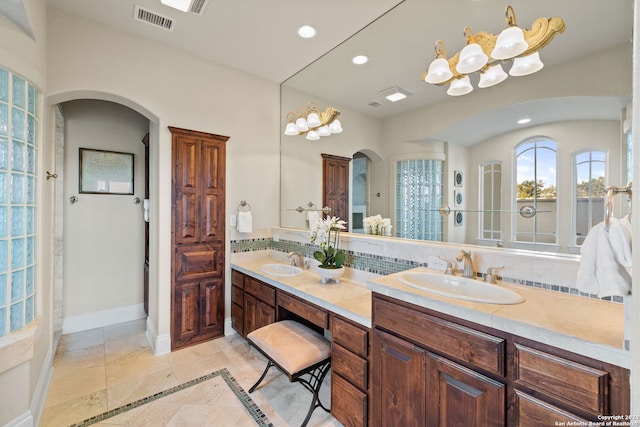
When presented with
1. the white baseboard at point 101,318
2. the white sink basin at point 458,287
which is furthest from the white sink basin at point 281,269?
the white baseboard at point 101,318

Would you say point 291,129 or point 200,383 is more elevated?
point 291,129

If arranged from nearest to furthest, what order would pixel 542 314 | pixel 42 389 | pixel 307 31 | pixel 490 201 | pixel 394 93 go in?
pixel 542 314
pixel 490 201
pixel 42 389
pixel 394 93
pixel 307 31

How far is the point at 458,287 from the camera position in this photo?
1612 mm

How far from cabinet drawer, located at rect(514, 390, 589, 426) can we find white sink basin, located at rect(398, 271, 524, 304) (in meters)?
0.36

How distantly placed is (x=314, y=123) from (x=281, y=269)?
5.10 ft

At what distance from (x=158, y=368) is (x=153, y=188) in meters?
1.67

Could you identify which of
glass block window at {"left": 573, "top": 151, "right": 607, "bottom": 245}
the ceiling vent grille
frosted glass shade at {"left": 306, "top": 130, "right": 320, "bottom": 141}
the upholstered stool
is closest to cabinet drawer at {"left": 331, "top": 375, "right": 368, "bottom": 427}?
the upholstered stool

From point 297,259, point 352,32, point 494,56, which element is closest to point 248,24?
point 352,32

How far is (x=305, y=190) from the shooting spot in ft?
10.6

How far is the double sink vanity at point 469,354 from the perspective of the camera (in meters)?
0.91

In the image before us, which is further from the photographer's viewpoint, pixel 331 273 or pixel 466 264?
pixel 331 273

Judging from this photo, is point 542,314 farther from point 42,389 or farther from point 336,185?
point 42,389

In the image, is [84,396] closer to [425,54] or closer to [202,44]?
[202,44]

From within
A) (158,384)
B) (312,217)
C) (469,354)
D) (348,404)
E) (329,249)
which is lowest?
(158,384)
